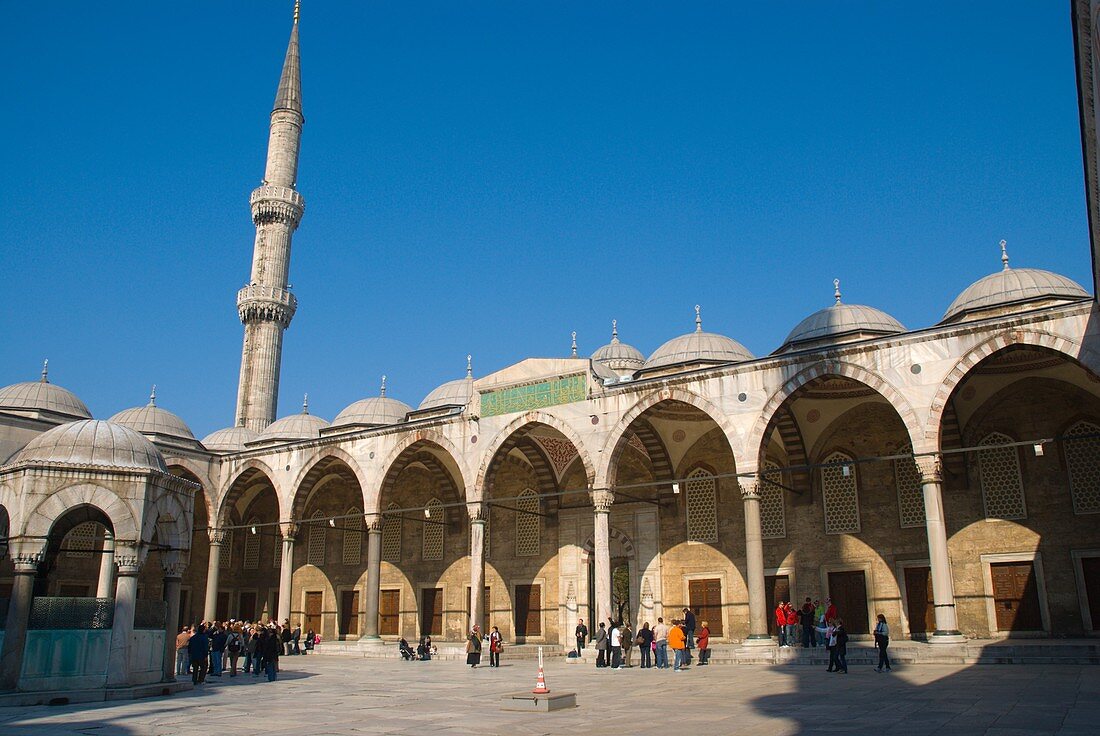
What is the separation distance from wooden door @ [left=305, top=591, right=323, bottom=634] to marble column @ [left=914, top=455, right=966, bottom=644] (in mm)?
17898

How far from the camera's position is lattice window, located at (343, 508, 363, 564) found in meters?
26.2

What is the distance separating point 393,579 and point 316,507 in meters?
4.03

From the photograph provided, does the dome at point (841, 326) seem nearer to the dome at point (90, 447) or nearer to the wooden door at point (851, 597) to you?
the wooden door at point (851, 597)

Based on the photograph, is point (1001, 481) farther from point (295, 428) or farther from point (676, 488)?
point (295, 428)

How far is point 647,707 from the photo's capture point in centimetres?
897

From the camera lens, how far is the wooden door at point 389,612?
25.1 metres

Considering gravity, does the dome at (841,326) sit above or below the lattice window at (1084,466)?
above

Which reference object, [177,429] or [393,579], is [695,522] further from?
[177,429]

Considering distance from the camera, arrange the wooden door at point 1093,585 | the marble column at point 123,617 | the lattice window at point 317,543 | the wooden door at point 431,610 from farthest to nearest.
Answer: the lattice window at point 317,543 < the wooden door at point 431,610 < the wooden door at point 1093,585 < the marble column at point 123,617

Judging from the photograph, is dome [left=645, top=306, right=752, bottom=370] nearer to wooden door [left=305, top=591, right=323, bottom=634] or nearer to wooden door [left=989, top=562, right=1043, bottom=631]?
wooden door [left=989, top=562, right=1043, bottom=631]

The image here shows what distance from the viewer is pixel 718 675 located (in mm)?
13094

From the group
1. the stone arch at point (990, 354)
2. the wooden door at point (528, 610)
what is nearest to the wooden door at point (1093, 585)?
the stone arch at point (990, 354)

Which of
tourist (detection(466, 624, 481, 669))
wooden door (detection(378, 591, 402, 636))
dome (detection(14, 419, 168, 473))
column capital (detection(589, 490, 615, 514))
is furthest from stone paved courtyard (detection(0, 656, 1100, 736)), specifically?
wooden door (detection(378, 591, 402, 636))

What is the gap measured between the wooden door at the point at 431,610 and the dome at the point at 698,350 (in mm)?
8668
